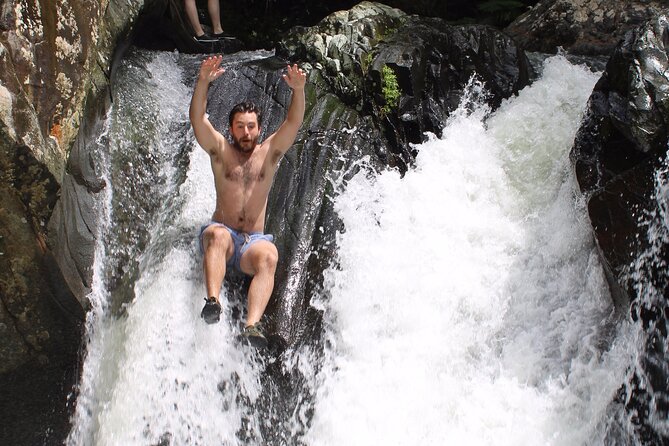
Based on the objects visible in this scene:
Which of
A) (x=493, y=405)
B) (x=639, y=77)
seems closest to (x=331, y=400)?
(x=493, y=405)

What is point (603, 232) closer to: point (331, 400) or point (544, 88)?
point (331, 400)

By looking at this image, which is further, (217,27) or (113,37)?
(217,27)

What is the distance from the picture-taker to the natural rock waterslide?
3926mm

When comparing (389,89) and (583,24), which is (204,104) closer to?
(389,89)

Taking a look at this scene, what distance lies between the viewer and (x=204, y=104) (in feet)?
13.8

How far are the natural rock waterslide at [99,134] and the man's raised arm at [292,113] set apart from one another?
2.24 feet

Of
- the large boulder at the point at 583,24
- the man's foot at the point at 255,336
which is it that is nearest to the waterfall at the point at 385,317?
the man's foot at the point at 255,336

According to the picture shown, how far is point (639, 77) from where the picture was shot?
433 cm

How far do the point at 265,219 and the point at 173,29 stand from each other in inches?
140

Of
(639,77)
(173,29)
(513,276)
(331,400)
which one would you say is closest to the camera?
(331,400)

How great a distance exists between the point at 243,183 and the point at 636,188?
251cm

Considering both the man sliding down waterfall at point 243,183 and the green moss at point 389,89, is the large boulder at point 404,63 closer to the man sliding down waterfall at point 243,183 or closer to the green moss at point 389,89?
the green moss at point 389,89

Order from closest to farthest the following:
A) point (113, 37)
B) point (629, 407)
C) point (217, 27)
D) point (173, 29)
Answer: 1. point (629, 407)
2. point (113, 37)
3. point (173, 29)
4. point (217, 27)

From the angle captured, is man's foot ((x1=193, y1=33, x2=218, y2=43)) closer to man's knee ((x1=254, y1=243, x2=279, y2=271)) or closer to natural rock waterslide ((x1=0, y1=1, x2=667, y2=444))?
natural rock waterslide ((x1=0, y1=1, x2=667, y2=444))
